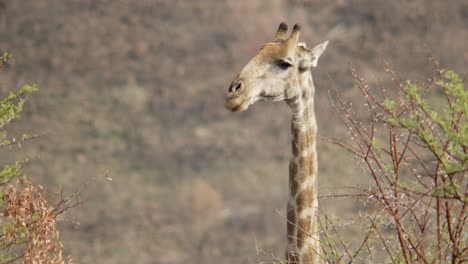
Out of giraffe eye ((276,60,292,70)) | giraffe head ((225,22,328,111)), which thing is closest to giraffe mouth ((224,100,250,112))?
giraffe head ((225,22,328,111))

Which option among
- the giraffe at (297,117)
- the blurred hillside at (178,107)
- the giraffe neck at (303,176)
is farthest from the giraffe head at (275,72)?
the blurred hillside at (178,107)

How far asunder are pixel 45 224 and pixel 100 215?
74.4ft

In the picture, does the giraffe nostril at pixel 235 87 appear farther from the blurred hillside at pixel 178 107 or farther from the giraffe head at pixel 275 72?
the blurred hillside at pixel 178 107

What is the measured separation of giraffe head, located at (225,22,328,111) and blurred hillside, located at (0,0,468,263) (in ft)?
63.5

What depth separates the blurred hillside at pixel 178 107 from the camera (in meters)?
29.3

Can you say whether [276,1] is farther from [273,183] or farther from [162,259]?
[162,259]

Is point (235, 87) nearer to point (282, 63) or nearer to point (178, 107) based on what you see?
point (282, 63)

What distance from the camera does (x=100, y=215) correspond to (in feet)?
97.8

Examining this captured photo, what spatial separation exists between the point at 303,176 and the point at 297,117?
17.8 inches

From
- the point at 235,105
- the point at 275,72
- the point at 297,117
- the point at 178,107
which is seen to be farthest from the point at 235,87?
the point at 178,107

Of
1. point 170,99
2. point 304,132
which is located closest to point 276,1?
point 170,99

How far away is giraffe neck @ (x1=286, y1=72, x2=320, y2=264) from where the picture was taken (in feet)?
23.6

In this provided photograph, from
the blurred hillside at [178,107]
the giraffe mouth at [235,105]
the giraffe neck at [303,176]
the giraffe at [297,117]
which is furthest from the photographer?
the blurred hillside at [178,107]

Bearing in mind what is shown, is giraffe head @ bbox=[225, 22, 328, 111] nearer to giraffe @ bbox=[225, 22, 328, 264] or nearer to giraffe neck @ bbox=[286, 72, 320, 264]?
giraffe @ bbox=[225, 22, 328, 264]
